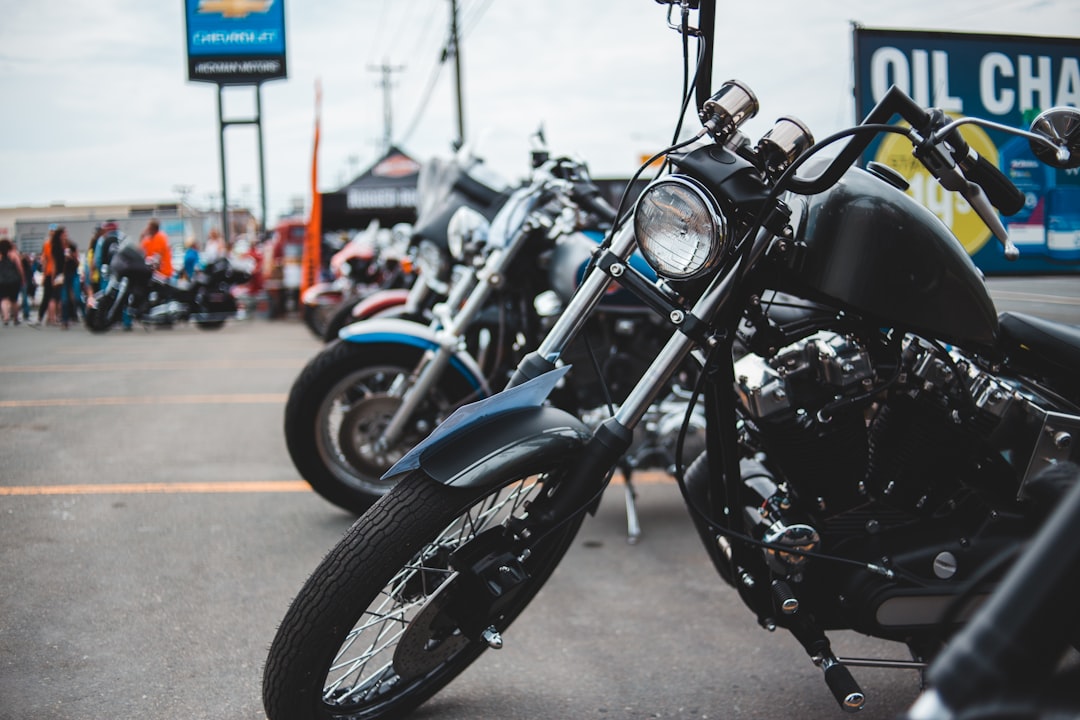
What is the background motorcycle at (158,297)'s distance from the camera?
527 inches

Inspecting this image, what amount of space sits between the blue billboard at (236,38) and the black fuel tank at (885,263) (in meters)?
23.3

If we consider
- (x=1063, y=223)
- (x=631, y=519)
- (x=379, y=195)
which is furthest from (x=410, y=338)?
(x=379, y=195)

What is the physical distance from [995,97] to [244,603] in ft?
14.2

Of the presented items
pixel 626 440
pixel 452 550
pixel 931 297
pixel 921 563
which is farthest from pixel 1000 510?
pixel 452 550

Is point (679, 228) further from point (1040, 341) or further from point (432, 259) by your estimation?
point (432, 259)

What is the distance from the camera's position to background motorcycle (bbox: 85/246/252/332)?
527 inches

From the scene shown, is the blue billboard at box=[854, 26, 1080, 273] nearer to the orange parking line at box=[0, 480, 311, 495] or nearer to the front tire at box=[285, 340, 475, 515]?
the front tire at box=[285, 340, 475, 515]

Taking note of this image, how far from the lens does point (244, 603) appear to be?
293cm

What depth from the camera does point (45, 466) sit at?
4418 millimetres

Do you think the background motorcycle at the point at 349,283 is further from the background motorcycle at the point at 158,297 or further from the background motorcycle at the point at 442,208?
the background motorcycle at the point at 442,208

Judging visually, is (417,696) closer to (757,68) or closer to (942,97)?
(757,68)

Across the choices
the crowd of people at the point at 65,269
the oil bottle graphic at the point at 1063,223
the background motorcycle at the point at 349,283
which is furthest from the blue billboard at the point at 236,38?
the oil bottle graphic at the point at 1063,223

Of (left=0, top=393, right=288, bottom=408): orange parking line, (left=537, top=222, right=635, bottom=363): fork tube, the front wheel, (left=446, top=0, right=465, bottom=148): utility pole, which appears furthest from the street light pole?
(left=537, top=222, right=635, bottom=363): fork tube

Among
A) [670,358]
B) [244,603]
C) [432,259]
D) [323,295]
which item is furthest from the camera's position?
[323,295]
